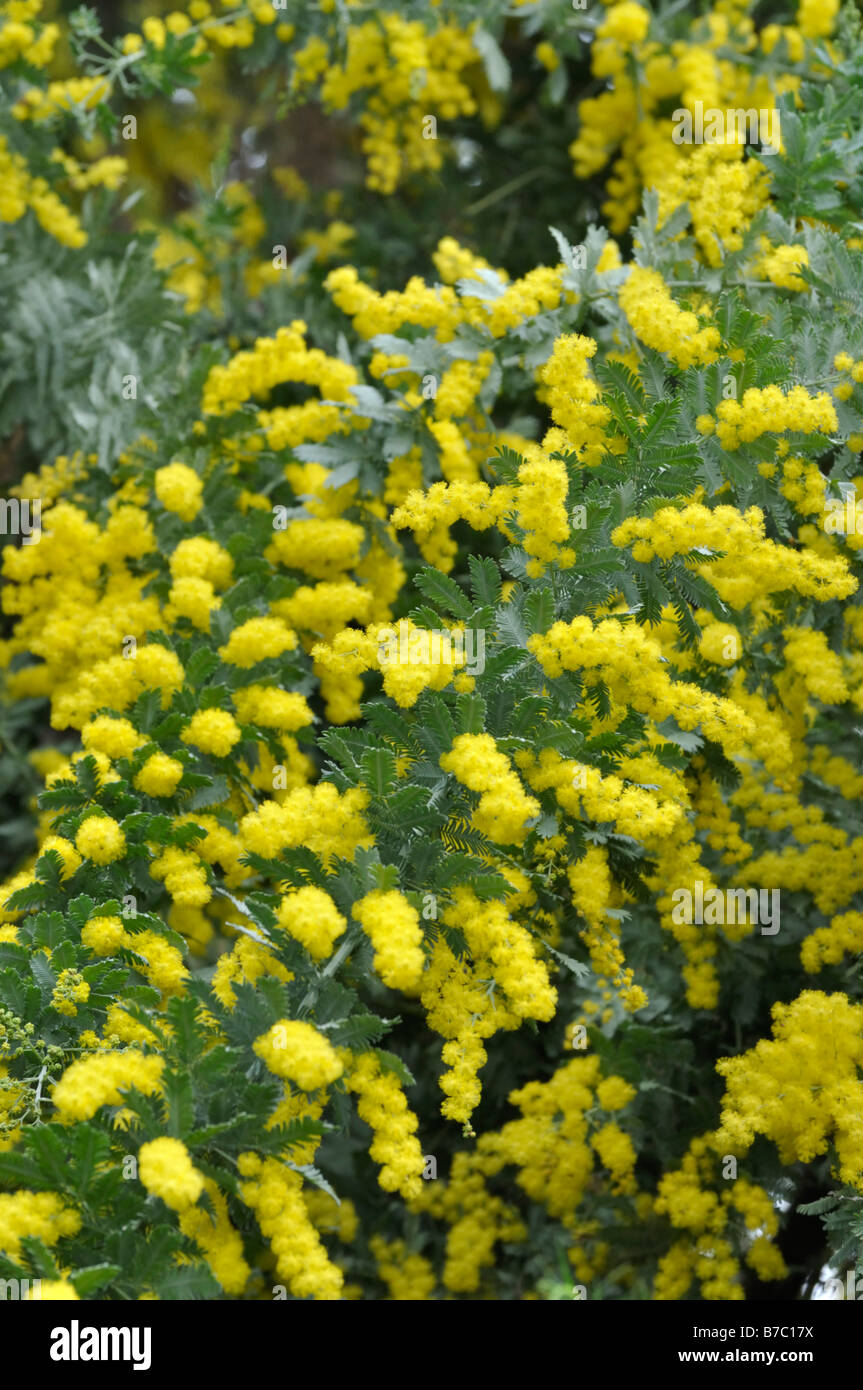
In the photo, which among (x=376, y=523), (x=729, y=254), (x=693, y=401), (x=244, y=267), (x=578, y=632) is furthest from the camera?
(x=244, y=267)

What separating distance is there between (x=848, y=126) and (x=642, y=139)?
1.51m

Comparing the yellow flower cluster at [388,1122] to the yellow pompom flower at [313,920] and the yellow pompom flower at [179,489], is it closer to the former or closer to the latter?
the yellow pompom flower at [313,920]

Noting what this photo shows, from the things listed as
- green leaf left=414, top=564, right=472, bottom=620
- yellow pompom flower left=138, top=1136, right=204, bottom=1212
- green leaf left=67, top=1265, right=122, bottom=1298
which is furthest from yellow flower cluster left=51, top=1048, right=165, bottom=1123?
green leaf left=414, top=564, right=472, bottom=620

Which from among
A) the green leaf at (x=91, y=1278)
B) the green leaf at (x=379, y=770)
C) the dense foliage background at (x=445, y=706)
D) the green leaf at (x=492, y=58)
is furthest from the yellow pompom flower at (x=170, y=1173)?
the green leaf at (x=492, y=58)

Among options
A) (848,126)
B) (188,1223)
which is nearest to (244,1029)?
(188,1223)

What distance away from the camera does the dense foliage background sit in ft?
9.48

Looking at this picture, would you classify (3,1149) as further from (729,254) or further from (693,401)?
(729,254)

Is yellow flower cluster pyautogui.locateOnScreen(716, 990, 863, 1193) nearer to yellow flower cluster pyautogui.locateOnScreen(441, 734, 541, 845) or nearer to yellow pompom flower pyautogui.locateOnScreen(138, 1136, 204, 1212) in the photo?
yellow flower cluster pyautogui.locateOnScreen(441, 734, 541, 845)

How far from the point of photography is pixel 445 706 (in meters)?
3.00

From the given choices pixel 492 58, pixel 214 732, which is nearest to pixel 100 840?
pixel 214 732

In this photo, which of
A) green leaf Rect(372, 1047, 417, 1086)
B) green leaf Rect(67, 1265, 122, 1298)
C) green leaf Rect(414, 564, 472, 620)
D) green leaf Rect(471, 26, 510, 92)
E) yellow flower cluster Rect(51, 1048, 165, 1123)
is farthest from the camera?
green leaf Rect(471, 26, 510, 92)

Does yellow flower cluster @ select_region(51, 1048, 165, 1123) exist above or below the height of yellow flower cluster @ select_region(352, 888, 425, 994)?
below

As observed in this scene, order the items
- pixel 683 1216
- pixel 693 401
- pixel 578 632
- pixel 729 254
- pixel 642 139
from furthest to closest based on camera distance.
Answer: pixel 642 139, pixel 729 254, pixel 683 1216, pixel 693 401, pixel 578 632

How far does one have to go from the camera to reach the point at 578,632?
3.05 metres
